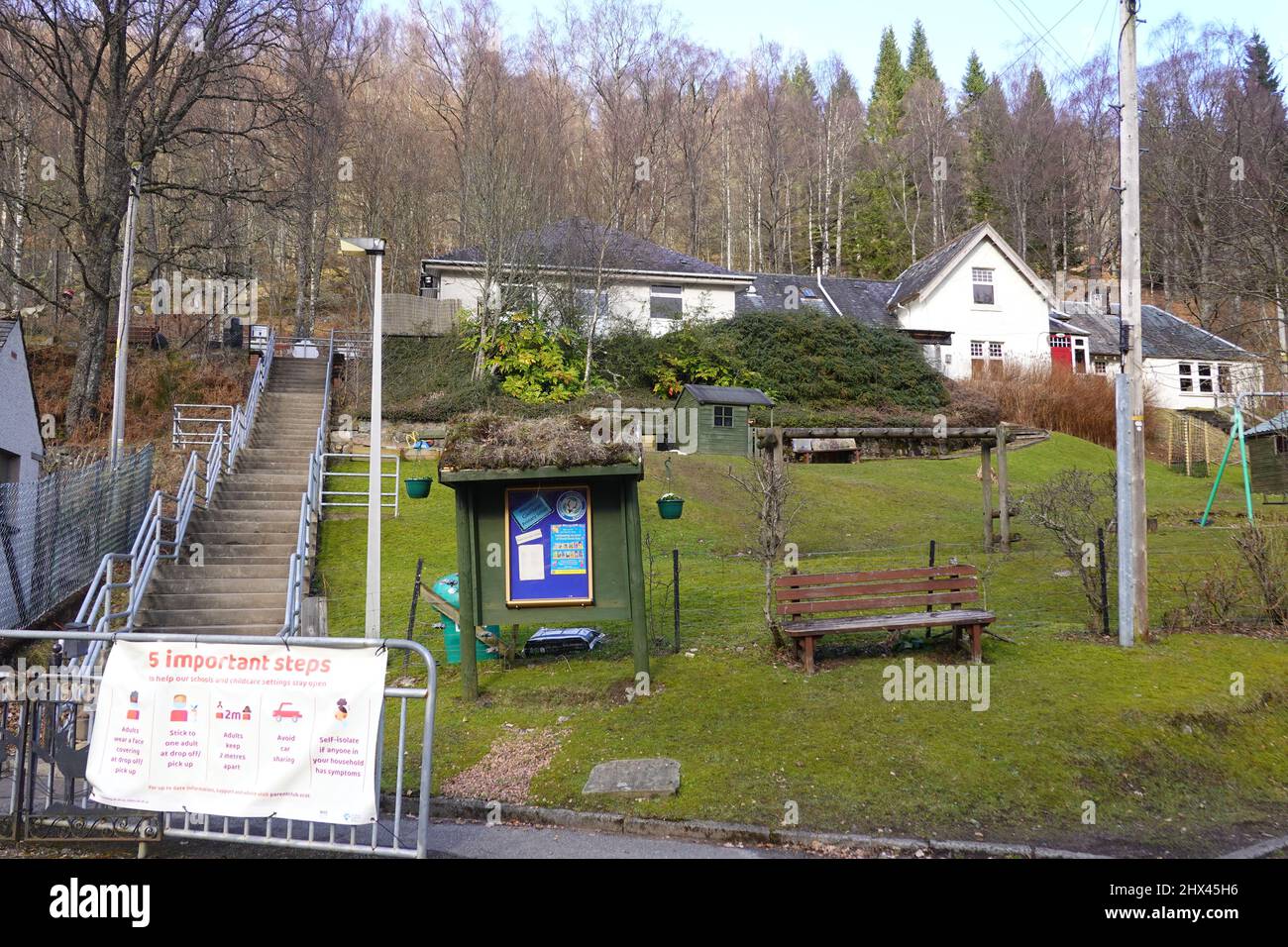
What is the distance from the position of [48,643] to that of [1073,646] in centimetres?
1403

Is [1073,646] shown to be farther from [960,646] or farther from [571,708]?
[571,708]

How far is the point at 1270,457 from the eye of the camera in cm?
2578

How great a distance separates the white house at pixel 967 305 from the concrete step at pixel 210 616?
30375 millimetres

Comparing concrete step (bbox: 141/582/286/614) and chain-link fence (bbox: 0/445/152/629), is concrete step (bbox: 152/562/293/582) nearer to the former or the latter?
concrete step (bbox: 141/582/286/614)

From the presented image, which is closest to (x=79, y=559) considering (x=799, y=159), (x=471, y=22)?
(x=471, y=22)

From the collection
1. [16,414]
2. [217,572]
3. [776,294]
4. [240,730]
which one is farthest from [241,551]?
[776,294]

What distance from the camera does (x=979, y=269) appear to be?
41.4m

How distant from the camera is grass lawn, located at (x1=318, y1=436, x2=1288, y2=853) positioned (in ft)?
22.2

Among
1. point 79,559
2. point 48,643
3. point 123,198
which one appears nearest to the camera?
point 48,643

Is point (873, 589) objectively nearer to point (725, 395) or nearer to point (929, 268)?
point (725, 395)

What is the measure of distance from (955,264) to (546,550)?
119 ft

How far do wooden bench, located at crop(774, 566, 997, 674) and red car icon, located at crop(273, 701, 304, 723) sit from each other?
5616mm

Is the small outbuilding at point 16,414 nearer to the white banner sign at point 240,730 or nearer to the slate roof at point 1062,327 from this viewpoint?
the white banner sign at point 240,730

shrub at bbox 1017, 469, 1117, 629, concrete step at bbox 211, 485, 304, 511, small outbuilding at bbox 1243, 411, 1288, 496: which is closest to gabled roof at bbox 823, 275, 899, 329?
small outbuilding at bbox 1243, 411, 1288, 496
